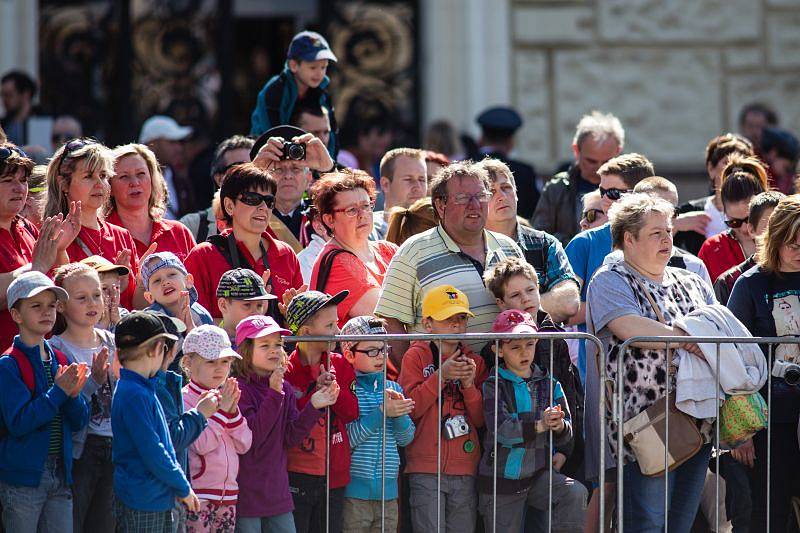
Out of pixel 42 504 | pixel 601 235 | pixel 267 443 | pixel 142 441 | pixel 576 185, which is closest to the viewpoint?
pixel 142 441

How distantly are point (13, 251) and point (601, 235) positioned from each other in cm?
287

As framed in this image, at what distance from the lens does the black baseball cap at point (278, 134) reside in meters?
7.91

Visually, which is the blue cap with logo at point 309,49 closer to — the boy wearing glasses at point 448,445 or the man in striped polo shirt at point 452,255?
the man in striped polo shirt at point 452,255

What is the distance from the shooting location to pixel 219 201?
7355 millimetres

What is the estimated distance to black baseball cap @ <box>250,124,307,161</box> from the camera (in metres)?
7.91

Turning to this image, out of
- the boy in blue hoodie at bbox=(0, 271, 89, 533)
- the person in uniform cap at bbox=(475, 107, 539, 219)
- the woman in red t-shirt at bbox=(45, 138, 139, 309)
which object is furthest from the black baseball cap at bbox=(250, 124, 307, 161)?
the person in uniform cap at bbox=(475, 107, 539, 219)

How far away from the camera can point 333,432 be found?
6.31 m

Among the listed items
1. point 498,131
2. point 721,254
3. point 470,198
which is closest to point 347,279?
point 470,198

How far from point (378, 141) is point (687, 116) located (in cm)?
259

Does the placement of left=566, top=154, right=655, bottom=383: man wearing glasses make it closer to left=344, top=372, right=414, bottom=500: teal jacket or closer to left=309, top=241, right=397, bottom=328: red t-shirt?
left=309, top=241, right=397, bottom=328: red t-shirt

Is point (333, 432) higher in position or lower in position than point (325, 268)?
lower

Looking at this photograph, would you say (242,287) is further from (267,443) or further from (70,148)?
(70,148)

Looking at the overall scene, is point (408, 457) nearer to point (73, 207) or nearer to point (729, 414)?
point (729, 414)

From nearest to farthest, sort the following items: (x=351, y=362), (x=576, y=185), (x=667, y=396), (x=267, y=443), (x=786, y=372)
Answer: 1. (x=267, y=443)
2. (x=351, y=362)
3. (x=667, y=396)
4. (x=786, y=372)
5. (x=576, y=185)
